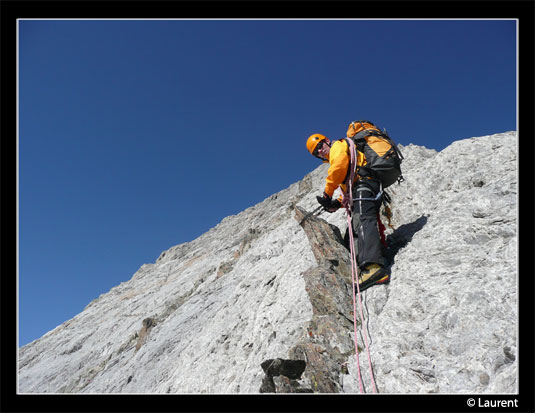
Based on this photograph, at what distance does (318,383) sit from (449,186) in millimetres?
6045

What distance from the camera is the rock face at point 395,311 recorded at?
15.0 ft

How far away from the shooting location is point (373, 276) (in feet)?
20.1

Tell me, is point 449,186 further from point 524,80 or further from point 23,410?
point 23,410

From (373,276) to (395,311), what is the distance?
2.54ft

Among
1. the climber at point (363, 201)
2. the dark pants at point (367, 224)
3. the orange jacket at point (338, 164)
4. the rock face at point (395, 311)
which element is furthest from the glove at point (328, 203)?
the rock face at point (395, 311)

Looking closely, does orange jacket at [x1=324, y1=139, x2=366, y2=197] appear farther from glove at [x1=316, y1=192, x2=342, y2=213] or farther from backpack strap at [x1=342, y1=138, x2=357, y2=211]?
glove at [x1=316, y1=192, x2=342, y2=213]

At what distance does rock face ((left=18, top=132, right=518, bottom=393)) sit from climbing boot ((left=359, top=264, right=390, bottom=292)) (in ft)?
0.49

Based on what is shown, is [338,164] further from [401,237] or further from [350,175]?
[401,237]

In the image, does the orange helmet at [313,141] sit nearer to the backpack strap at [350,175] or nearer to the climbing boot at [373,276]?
the backpack strap at [350,175]

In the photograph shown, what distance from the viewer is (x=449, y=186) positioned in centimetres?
831

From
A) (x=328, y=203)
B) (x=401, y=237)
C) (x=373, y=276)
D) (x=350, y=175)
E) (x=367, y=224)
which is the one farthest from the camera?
(x=401, y=237)

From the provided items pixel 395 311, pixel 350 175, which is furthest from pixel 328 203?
pixel 395 311

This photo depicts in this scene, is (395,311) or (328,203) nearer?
(395,311)

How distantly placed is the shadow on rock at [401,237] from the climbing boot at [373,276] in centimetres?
66
